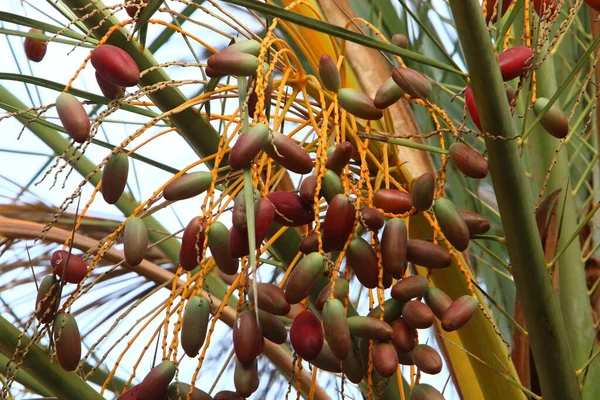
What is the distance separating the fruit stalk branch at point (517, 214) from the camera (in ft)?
2.17

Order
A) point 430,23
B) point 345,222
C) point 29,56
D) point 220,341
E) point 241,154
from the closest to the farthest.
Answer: point 241,154, point 345,222, point 29,56, point 430,23, point 220,341

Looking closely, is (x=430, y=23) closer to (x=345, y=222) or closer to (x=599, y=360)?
(x=599, y=360)

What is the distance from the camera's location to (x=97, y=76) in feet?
2.42

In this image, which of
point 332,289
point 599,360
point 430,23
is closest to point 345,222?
point 332,289

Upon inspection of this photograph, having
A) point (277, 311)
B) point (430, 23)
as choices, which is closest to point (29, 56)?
point (277, 311)

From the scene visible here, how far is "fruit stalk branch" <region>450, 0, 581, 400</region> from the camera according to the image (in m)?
0.66

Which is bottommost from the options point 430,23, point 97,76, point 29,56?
point 97,76

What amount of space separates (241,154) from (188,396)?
222 mm

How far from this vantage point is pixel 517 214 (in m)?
0.71

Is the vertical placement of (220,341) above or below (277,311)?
above

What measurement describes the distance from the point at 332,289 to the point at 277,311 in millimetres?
77

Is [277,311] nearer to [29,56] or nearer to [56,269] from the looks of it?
[56,269]

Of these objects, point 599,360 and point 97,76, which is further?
point 599,360

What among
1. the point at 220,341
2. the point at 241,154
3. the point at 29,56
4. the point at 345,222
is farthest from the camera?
the point at 220,341
